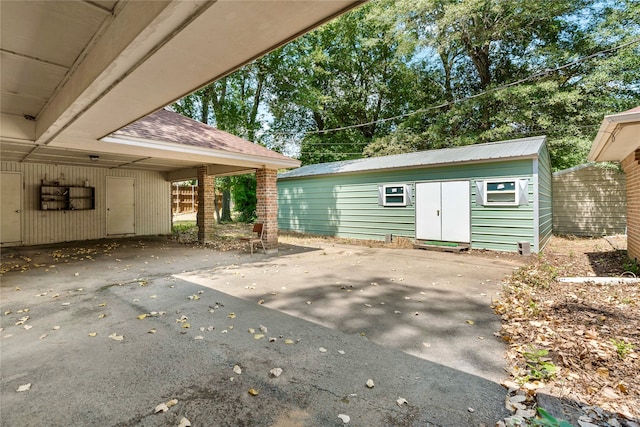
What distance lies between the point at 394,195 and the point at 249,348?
7969mm

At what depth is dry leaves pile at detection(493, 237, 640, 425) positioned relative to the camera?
83.3 inches

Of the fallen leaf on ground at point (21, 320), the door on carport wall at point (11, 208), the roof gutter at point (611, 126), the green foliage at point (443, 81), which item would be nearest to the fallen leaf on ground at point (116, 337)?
the fallen leaf on ground at point (21, 320)

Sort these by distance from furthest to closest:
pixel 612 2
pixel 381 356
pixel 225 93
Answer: pixel 225 93, pixel 612 2, pixel 381 356

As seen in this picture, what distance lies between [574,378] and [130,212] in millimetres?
13092

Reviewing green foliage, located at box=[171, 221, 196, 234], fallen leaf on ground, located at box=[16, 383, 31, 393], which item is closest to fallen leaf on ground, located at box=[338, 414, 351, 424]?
fallen leaf on ground, located at box=[16, 383, 31, 393]

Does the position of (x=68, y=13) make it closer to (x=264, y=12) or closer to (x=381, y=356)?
(x=264, y=12)

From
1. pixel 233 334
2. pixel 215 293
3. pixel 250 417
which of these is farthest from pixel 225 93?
pixel 250 417

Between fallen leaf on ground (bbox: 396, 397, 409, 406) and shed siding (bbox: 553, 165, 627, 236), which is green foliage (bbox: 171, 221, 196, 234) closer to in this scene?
fallen leaf on ground (bbox: 396, 397, 409, 406)

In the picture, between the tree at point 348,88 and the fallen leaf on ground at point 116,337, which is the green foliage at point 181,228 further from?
the fallen leaf on ground at point 116,337

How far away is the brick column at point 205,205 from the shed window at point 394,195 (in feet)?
18.4

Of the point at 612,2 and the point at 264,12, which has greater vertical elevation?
the point at 612,2

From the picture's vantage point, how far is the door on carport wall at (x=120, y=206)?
11016 mm

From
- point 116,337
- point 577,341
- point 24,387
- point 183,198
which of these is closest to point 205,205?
point 116,337

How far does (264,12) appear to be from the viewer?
1726 millimetres
